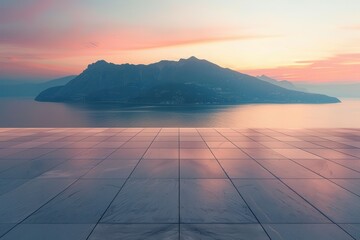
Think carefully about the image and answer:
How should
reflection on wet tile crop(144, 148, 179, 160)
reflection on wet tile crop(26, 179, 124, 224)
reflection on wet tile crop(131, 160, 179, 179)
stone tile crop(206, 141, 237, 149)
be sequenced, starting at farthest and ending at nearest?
1. stone tile crop(206, 141, 237, 149)
2. reflection on wet tile crop(144, 148, 179, 160)
3. reflection on wet tile crop(131, 160, 179, 179)
4. reflection on wet tile crop(26, 179, 124, 224)

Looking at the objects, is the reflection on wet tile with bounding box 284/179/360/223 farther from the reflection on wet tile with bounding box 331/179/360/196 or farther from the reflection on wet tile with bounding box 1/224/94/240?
the reflection on wet tile with bounding box 1/224/94/240

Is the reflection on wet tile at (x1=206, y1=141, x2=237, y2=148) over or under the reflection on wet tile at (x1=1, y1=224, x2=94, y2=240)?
over

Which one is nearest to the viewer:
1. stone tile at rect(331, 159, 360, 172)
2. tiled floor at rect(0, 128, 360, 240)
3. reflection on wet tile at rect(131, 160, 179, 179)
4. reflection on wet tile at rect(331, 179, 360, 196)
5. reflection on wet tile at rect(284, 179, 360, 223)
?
tiled floor at rect(0, 128, 360, 240)

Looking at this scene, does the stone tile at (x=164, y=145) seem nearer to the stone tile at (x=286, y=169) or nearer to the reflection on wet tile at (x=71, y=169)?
the reflection on wet tile at (x=71, y=169)

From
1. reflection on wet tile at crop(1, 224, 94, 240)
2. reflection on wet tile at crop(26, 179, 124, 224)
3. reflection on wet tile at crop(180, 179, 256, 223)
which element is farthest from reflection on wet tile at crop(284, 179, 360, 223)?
reflection on wet tile at crop(1, 224, 94, 240)

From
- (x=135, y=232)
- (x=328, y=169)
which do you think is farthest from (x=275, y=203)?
(x=328, y=169)
